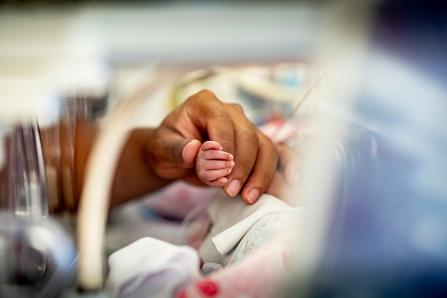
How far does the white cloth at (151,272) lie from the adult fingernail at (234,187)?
0.23ft

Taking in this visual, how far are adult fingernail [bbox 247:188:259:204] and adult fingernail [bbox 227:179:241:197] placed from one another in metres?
0.01

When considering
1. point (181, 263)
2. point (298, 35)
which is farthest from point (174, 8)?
point (181, 263)

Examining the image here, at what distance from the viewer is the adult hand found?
23.0 inches

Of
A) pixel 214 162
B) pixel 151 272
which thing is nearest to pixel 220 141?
pixel 214 162

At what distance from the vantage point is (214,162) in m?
0.57

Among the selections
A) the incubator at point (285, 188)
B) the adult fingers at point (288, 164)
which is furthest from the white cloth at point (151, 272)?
the adult fingers at point (288, 164)

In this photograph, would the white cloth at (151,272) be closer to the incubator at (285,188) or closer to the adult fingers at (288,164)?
the incubator at (285,188)

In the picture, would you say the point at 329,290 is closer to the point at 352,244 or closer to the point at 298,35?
the point at 352,244

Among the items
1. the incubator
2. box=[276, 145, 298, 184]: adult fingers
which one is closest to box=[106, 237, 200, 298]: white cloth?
the incubator

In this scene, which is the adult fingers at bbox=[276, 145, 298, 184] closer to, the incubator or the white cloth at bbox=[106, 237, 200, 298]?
the incubator

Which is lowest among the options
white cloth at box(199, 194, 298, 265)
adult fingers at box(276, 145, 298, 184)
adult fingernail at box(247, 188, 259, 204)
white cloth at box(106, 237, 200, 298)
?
white cloth at box(106, 237, 200, 298)

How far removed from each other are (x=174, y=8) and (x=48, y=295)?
1.01 feet

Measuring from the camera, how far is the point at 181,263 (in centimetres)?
58

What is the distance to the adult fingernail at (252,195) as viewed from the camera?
0.59 m
